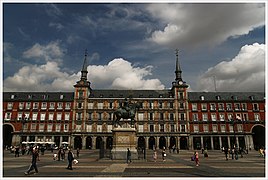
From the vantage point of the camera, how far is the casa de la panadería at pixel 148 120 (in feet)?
212

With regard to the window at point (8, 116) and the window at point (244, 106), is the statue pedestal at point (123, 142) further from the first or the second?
the window at point (8, 116)

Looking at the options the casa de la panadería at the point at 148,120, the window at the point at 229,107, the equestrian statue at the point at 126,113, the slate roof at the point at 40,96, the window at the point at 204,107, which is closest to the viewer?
the equestrian statue at the point at 126,113

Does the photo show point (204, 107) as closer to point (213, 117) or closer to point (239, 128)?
point (213, 117)

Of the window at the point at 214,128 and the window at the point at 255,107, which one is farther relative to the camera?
the window at the point at 255,107

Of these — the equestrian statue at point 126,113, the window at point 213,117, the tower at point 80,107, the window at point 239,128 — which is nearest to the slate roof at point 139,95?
the tower at point 80,107

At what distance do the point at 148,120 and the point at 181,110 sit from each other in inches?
376

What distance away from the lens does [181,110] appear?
6688 cm

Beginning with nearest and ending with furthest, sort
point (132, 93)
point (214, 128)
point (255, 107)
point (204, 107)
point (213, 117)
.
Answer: point (214, 128) → point (213, 117) → point (255, 107) → point (204, 107) → point (132, 93)

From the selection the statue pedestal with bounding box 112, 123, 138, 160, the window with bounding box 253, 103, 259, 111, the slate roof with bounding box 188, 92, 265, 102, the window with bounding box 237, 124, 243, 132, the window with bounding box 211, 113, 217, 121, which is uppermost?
the slate roof with bounding box 188, 92, 265, 102

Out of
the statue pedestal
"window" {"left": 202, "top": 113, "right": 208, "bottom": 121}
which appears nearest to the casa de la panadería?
"window" {"left": 202, "top": 113, "right": 208, "bottom": 121}

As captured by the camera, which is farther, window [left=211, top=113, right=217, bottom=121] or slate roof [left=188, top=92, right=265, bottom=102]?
slate roof [left=188, top=92, right=265, bottom=102]

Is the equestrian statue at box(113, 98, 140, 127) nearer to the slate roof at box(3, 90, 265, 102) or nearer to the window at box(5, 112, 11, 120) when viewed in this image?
the slate roof at box(3, 90, 265, 102)

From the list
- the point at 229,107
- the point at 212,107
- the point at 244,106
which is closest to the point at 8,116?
the point at 212,107

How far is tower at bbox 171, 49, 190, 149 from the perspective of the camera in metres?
65.0
